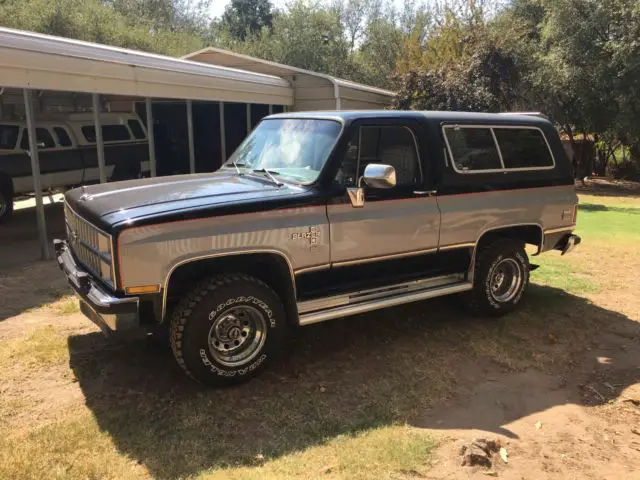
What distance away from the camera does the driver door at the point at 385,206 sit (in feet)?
14.6

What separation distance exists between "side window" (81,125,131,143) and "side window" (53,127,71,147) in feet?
1.63

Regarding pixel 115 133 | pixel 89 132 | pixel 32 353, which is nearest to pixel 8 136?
pixel 89 132

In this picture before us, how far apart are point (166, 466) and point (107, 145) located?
12071mm

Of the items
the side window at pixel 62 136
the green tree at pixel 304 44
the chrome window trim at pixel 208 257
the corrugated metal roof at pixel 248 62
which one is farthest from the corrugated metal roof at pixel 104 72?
the green tree at pixel 304 44

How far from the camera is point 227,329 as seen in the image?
407cm

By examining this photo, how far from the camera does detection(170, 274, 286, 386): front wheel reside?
12.7 feet

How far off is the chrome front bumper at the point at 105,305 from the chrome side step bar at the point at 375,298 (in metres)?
1.28

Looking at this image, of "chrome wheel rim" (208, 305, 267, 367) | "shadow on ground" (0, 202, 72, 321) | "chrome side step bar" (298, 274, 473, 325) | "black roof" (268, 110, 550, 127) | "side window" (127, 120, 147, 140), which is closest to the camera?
"chrome wheel rim" (208, 305, 267, 367)

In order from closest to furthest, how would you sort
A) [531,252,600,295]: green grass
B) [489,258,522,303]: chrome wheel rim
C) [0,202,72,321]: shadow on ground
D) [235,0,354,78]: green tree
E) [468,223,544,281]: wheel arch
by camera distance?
[468,223,544,281]: wheel arch → [489,258,522,303]: chrome wheel rim → [0,202,72,321]: shadow on ground → [531,252,600,295]: green grass → [235,0,354,78]: green tree

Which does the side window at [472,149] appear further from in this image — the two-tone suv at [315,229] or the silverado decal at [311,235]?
the silverado decal at [311,235]

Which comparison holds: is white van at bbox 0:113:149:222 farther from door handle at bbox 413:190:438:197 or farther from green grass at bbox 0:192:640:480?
door handle at bbox 413:190:438:197

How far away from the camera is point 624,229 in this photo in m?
11.2

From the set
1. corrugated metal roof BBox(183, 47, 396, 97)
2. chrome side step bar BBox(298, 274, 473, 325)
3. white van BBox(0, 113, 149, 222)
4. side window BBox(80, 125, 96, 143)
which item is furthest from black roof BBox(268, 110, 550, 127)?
corrugated metal roof BBox(183, 47, 396, 97)

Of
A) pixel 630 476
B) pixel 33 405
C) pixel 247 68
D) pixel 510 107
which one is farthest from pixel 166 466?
pixel 510 107
